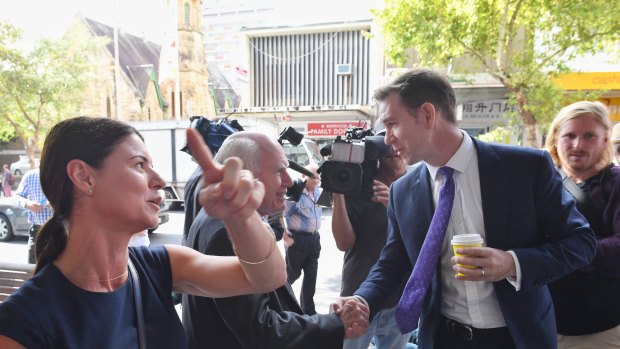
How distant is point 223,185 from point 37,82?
736 inches

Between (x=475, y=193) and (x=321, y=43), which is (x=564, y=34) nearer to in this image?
(x=475, y=193)

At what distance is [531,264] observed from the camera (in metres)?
1.52

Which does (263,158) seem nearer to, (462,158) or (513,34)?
(462,158)

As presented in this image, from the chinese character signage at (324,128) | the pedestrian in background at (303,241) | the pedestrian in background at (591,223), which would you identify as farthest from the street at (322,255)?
the chinese character signage at (324,128)

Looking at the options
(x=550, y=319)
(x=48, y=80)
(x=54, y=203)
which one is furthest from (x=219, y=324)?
(x=48, y=80)

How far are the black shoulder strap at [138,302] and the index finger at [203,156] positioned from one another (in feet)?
1.91

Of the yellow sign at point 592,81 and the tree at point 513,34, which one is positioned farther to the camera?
the yellow sign at point 592,81

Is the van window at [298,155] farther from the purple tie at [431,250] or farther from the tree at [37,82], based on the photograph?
the tree at [37,82]

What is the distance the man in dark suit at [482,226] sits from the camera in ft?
5.16

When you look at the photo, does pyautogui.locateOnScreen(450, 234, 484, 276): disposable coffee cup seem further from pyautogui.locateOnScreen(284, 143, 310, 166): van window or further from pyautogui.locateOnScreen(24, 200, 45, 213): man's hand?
pyautogui.locateOnScreen(284, 143, 310, 166): van window

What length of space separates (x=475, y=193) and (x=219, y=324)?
1.19 meters

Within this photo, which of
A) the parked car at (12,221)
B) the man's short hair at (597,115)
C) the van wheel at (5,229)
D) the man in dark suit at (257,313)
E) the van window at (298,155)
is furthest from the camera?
the van window at (298,155)

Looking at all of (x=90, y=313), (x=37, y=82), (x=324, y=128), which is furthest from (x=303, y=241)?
(x=37, y=82)

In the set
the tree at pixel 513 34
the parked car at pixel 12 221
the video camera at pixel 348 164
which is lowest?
the parked car at pixel 12 221
